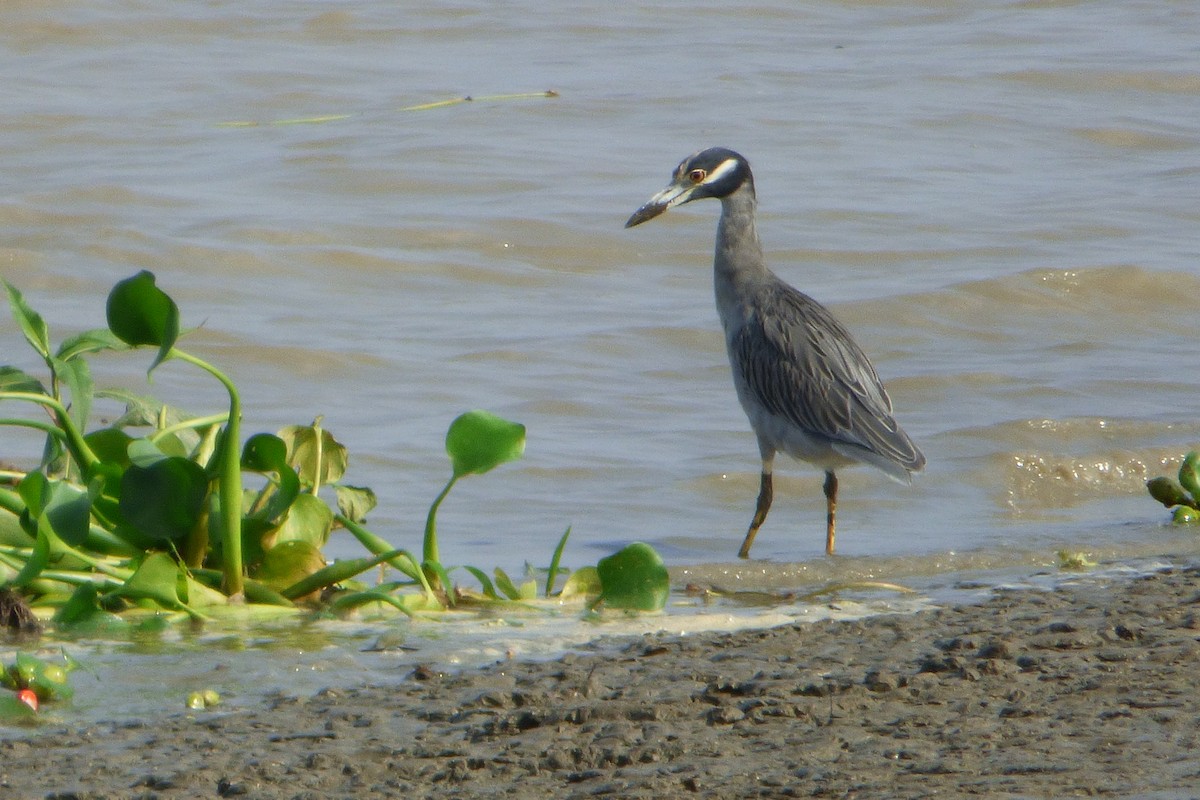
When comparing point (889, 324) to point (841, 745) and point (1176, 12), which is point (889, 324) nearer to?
point (841, 745)

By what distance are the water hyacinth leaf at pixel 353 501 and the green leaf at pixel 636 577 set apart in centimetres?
62

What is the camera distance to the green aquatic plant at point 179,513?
382 cm

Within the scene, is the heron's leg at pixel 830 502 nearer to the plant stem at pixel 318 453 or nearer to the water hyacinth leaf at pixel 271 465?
the plant stem at pixel 318 453

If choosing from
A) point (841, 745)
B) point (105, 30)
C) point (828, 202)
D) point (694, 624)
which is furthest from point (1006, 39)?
point (841, 745)

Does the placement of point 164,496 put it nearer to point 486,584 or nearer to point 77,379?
point 77,379

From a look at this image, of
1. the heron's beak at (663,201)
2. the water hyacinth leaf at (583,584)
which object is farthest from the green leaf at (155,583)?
the heron's beak at (663,201)

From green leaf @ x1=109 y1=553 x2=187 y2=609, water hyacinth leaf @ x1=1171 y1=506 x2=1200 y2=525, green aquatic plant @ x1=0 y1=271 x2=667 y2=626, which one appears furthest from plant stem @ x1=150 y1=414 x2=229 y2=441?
water hyacinth leaf @ x1=1171 y1=506 x2=1200 y2=525

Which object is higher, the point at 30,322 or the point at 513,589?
the point at 30,322

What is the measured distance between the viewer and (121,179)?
→ 1059cm

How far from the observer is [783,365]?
21.5 ft

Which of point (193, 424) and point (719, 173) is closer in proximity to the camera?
point (193, 424)

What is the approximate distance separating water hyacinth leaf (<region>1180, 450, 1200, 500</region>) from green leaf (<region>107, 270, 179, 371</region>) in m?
3.31

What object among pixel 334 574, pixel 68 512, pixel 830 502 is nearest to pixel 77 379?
pixel 68 512

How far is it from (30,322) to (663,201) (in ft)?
11.2
